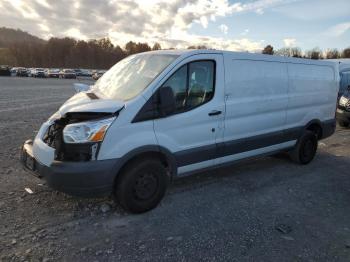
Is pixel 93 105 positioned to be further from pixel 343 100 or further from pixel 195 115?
pixel 343 100

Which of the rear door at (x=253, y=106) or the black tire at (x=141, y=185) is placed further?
the rear door at (x=253, y=106)

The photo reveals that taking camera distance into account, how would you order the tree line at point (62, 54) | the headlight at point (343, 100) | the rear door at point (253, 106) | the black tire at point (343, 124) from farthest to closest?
the tree line at point (62, 54), the black tire at point (343, 124), the headlight at point (343, 100), the rear door at point (253, 106)

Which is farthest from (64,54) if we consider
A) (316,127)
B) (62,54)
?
(316,127)

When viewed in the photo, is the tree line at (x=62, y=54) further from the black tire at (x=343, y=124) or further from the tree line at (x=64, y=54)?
the black tire at (x=343, y=124)

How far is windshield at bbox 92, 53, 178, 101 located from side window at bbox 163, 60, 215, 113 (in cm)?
23

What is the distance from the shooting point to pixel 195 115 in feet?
15.6

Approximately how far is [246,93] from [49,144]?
3.00 m

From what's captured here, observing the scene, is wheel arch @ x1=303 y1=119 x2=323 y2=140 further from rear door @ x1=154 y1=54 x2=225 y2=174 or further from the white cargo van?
rear door @ x1=154 y1=54 x2=225 y2=174

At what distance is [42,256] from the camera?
3414 mm

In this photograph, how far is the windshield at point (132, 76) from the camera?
4.52 m

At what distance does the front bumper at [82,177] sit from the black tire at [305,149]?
4.22 m

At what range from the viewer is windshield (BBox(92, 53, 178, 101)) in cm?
452

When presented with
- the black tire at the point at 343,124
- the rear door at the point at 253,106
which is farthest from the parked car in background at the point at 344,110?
the rear door at the point at 253,106

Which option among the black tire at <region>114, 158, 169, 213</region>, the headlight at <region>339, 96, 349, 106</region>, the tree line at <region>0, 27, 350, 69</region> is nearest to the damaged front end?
the black tire at <region>114, 158, 169, 213</region>
